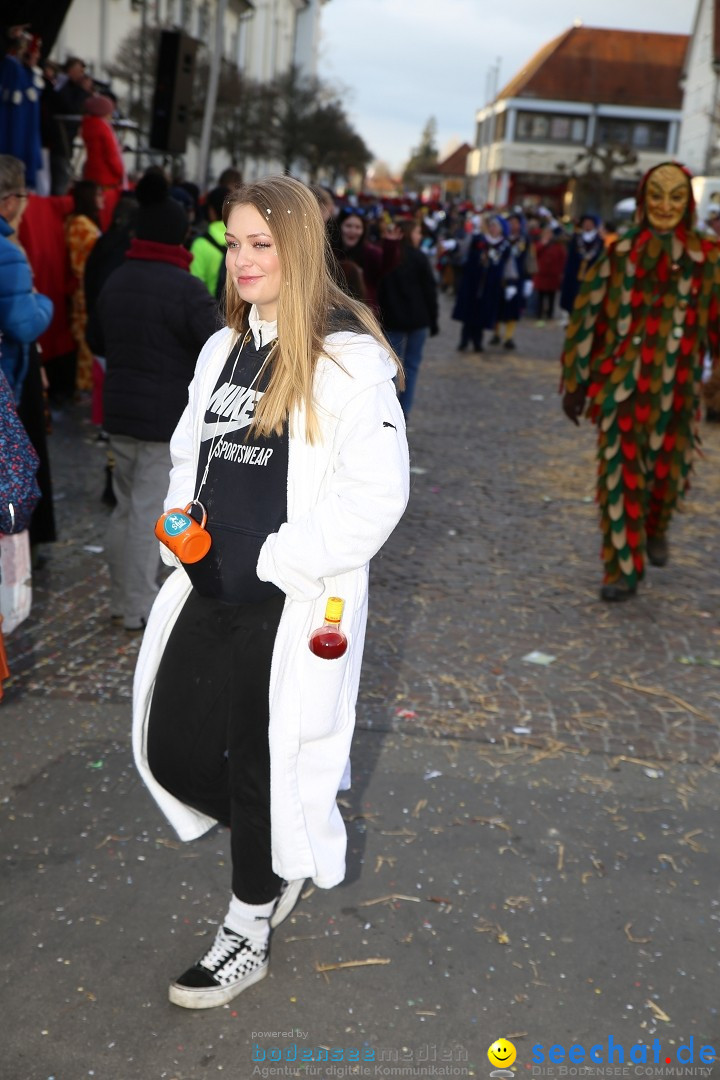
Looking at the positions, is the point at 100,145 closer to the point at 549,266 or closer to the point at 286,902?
the point at 286,902

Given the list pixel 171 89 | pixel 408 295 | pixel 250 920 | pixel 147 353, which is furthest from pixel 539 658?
pixel 171 89

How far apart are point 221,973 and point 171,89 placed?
13.2 m

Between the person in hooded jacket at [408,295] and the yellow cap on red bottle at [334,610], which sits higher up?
the person in hooded jacket at [408,295]

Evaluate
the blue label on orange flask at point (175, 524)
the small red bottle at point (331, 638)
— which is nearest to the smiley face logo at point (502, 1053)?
the small red bottle at point (331, 638)

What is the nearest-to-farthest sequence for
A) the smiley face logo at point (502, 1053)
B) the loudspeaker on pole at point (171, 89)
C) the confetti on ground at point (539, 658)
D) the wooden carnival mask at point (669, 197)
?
1. the smiley face logo at point (502, 1053)
2. the confetti on ground at point (539, 658)
3. the wooden carnival mask at point (669, 197)
4. the loudspeaker on pole at point (171, 89)

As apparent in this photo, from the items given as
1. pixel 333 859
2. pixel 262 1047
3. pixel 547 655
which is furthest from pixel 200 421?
pixel 547 655

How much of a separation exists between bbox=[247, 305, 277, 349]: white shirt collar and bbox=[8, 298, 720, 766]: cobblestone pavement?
87.4 inches

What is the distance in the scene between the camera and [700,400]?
20.5 ft

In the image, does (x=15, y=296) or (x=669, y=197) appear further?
(x=669, y=197)

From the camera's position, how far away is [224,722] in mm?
2781

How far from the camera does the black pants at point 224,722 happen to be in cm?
272

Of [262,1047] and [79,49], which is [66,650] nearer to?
[262,1047]

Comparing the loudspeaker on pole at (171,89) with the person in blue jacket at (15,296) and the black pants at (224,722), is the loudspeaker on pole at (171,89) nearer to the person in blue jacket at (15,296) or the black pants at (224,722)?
the person in blue jacket at (15,296)

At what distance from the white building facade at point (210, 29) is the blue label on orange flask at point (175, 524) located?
14465 millimetres
